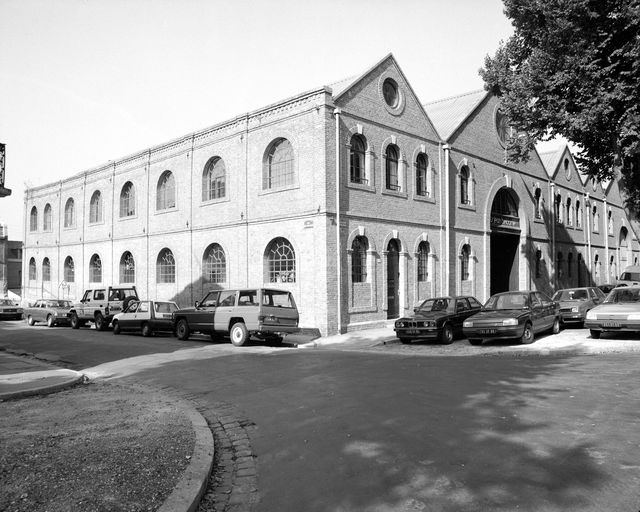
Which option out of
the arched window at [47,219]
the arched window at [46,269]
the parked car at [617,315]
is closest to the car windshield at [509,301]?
the parked car at [617,315]

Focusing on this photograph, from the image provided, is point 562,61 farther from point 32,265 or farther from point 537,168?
point 32,265

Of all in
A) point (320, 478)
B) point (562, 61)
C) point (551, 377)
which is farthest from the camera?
point (562, 61)

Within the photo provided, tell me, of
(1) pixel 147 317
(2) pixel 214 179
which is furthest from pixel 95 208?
(1) pixel 147 317

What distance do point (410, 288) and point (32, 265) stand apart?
32795mm

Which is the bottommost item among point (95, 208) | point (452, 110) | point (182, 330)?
point (182, 330)

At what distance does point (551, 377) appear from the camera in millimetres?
9180

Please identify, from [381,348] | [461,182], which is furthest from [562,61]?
[381,348]

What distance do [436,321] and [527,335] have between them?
2598 mm

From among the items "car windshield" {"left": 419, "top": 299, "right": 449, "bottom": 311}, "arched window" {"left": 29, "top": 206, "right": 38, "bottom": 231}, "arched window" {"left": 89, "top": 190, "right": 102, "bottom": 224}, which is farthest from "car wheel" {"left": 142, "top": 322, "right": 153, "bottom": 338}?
"arched window" {"left": 29, "top": 206, "right": 38, "bottom": 231}

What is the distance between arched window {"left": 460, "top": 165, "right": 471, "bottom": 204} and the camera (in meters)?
26.3

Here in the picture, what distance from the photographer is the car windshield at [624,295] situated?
50.6ft

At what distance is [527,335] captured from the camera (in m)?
14.8

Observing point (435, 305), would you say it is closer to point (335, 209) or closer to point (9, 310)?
point (335, 209)

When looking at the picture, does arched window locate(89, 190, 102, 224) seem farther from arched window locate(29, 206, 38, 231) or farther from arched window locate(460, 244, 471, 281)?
arched window locate(460, 244, 471, 281)
